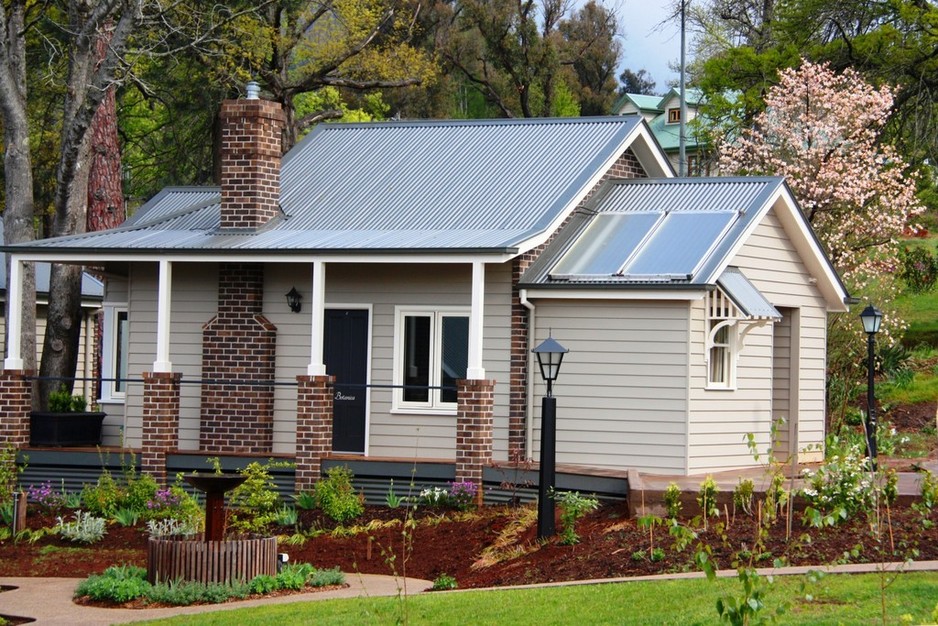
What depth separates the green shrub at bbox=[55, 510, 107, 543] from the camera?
609 inches

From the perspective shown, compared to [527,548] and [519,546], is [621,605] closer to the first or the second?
[527,548]

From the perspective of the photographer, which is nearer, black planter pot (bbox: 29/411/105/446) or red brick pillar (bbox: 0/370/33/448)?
red brick pillar (bbox: 0/370/33/448)

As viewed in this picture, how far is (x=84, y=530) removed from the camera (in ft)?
51.0

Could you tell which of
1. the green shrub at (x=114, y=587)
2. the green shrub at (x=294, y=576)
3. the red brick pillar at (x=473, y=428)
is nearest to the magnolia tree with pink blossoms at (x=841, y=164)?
the red brick pillar at (x=473, y=428)

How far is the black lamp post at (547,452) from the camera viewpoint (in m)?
13.4

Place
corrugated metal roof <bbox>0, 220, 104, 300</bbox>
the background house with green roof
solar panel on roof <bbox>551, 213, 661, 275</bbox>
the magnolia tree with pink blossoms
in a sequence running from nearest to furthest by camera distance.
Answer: solar panel on roof <bbox>551, 213, 661, 275</bbox>
the magnolia tree with pink blossoms
corrugated metal roof <bbox>0, 220, 104, 300</bbox>
the background house with green roof

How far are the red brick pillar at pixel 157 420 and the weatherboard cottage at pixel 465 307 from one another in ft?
0.08

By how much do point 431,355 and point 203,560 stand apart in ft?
19.5

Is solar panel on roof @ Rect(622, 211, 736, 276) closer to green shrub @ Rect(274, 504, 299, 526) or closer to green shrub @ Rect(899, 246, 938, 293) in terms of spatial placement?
green shrub @ Rect(274, 504, 299, 526)

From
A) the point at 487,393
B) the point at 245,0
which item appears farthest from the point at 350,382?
the point at 245,0

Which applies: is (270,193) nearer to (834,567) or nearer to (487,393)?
(487,393)

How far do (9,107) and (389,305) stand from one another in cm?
791

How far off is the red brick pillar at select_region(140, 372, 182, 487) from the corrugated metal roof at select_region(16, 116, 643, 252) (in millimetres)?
1694

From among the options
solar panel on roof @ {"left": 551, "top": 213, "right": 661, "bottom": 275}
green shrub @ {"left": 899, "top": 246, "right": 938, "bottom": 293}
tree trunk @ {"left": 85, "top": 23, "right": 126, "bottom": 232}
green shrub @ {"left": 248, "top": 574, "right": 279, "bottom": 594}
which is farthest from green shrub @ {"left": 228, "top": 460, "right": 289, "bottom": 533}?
green shrub @ {"left": 899, "top": 246, "right": 938, "bottom": 293}
